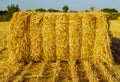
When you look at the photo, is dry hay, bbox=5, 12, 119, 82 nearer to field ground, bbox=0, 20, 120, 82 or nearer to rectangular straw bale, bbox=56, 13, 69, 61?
rectangular straw bale, bbox=56, 13, 69, 61

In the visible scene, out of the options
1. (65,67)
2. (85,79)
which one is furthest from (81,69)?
(85,79)

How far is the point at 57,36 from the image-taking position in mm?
10164

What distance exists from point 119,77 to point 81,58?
6.62 feet

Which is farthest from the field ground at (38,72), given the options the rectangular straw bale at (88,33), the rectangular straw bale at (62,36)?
the rectangular straw bale at (88,33)

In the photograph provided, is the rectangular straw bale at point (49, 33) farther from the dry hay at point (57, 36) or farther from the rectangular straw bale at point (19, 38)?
the rectangular straw bale at point (19, 38)

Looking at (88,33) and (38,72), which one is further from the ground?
(88,33)

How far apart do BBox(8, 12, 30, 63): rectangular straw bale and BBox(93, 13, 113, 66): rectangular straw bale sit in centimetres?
180

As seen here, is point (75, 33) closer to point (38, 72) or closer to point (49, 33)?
point (49, 33)

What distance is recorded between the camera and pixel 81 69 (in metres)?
9.31

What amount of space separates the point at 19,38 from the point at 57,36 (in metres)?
0.99

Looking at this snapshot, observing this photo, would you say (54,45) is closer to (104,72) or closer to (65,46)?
(65,46)

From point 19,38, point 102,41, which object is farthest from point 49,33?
point 102,41

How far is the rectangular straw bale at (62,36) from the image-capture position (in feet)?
33.2

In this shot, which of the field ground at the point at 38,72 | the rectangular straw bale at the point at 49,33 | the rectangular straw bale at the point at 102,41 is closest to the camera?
the field ground at the point at 38,72
